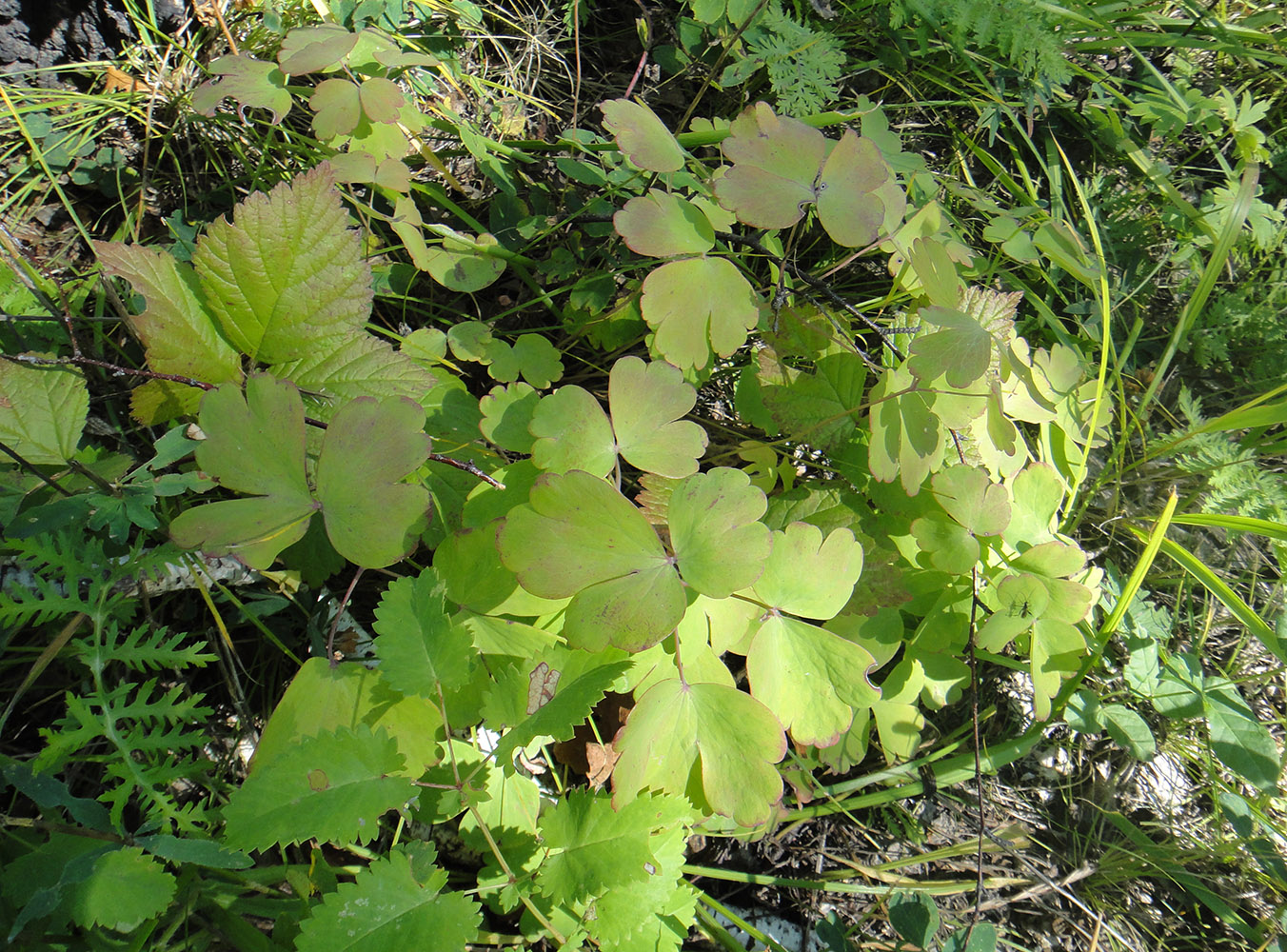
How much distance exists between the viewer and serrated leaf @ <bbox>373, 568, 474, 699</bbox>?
1159 mm

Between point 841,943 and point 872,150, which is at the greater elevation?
point 872,150

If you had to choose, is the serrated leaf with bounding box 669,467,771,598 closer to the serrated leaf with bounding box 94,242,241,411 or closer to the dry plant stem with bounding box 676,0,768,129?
the serrated leaf with bounding box 94,242,241,411

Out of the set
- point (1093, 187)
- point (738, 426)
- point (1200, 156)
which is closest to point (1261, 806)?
point (738, 426)

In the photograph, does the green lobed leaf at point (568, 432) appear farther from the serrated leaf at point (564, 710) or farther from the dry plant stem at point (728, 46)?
the dry plant stem at point (728, 46)

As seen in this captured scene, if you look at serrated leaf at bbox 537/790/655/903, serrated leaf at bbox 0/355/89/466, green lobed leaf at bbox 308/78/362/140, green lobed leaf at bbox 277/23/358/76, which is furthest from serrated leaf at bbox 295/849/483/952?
green lobed leaf at bbox 277/23/358/76

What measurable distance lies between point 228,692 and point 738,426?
4.57 ft

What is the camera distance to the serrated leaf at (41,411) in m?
1.31

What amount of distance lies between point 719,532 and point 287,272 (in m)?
1.01

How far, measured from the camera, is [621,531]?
1.22 m

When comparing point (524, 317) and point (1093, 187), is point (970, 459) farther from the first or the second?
point (1093, 187)

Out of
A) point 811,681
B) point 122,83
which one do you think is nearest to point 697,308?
point 811,681

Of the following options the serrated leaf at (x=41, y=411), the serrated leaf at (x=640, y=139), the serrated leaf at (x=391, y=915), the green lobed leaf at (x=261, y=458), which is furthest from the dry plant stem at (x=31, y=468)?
the serrated leaf at (x=640, y=139)

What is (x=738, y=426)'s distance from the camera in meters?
2.01

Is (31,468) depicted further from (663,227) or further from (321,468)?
(663,227)
